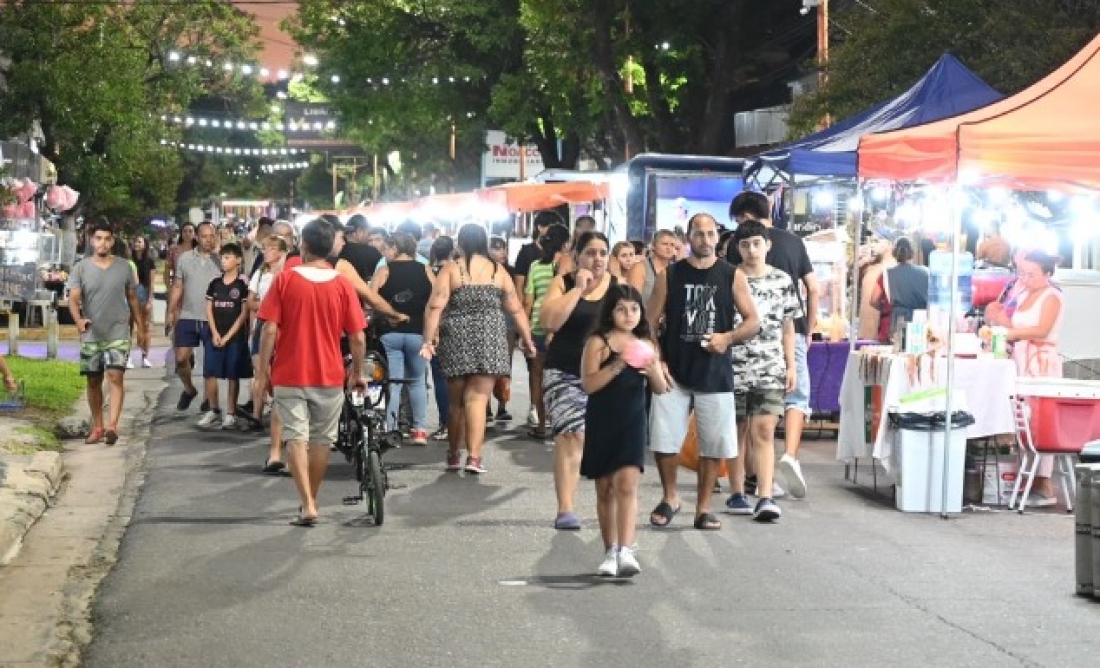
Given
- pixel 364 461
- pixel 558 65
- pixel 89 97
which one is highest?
pixel 558 65

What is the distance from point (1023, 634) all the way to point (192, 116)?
9212 centimetres

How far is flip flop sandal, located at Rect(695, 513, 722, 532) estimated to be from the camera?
1091cm

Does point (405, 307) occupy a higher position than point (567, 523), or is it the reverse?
point (405, 307)

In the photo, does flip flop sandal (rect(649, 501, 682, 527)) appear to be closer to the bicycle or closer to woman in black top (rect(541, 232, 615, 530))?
woman in black top (rect(541, 232, 615, 530))

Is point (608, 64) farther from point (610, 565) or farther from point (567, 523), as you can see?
point (610, 565)

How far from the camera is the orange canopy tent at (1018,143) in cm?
1197

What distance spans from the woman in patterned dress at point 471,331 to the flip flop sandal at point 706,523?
2912 millimetres

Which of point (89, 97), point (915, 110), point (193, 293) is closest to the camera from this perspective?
point (193, 293)

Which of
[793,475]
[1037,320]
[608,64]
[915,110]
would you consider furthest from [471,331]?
[608,64]

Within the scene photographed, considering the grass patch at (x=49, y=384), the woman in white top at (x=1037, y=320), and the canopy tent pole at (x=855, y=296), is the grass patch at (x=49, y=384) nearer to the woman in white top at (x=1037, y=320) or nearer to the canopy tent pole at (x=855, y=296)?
the canopy tent pole at (x=855, y=296)

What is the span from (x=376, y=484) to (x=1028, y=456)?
4.43 metres

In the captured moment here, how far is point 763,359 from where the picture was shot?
1154cm

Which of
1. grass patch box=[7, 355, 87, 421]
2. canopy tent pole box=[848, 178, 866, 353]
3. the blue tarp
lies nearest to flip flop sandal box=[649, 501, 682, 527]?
canopy tent pole box=[848, 178, 866, 353]

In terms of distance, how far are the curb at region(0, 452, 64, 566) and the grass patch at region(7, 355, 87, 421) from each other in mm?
3866
